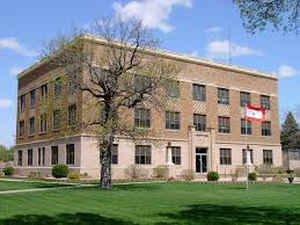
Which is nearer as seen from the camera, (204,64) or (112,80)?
(112,80)

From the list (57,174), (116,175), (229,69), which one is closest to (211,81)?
(229,69)

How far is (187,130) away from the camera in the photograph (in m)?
49.8

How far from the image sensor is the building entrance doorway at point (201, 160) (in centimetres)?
5027

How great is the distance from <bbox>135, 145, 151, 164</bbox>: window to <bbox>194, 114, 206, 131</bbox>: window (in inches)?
298

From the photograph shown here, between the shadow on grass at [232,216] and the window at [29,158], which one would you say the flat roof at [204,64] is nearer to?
the window at [29,158]

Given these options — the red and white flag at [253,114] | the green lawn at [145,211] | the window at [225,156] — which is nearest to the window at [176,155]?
the window at [225,156]

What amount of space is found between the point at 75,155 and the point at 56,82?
1415 centimetres

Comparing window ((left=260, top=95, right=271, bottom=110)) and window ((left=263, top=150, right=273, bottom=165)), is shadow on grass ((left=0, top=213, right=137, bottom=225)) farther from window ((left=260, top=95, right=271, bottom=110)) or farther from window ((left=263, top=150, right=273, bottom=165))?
window ((left=260, top=95, right=271, bottom=110))

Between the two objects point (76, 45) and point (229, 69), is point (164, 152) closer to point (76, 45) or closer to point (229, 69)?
point (229, 69)

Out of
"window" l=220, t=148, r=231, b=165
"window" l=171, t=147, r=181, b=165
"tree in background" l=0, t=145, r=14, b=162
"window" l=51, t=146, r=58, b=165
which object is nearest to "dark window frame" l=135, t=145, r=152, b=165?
"window" l=171, t=147, r=181, b=165

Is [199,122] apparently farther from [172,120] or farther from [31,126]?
[31,126]

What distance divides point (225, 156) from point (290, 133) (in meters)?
38.3

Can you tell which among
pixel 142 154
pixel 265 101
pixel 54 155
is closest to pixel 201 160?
pixel 142 154

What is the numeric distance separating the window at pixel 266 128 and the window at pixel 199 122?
979 centimetres
